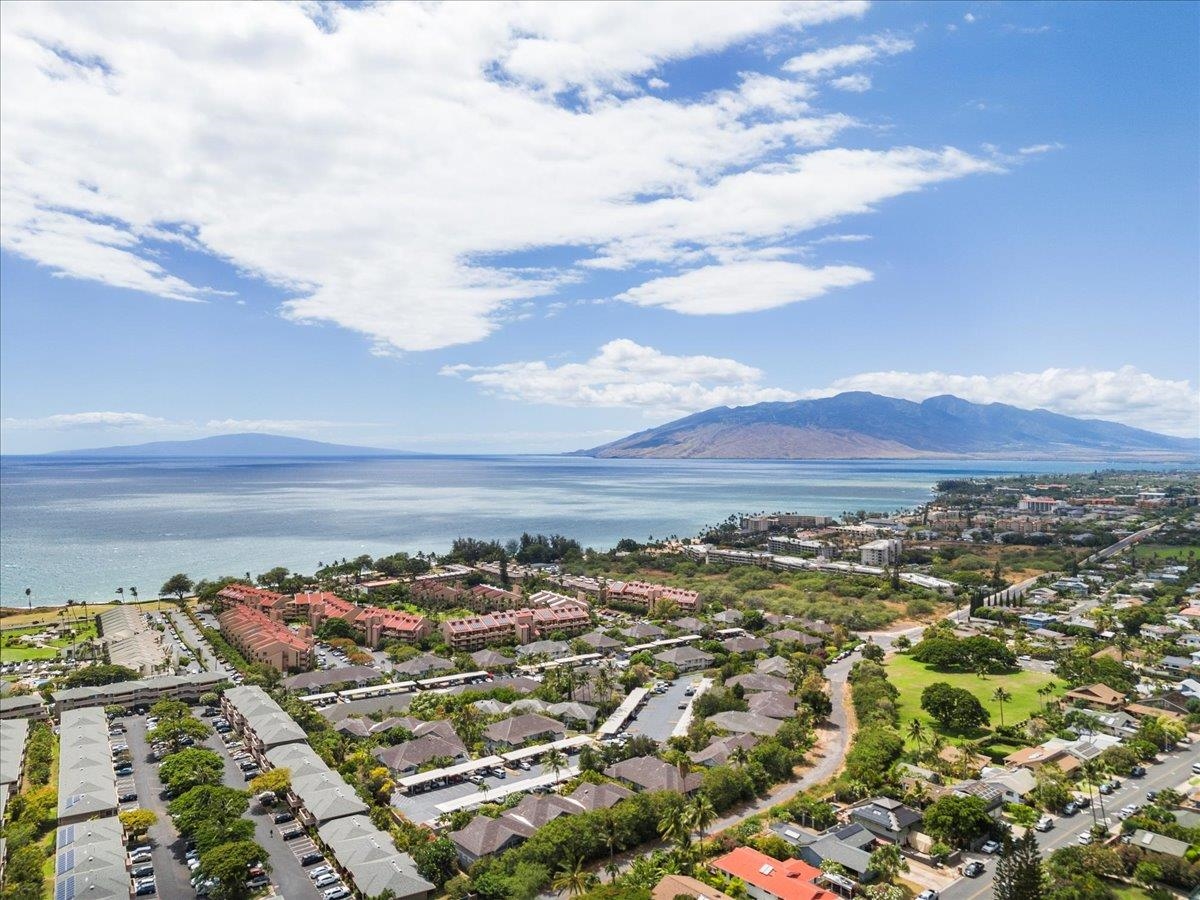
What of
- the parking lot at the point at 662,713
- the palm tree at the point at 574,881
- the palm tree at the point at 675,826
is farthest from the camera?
the parking lot at the point at 662,713

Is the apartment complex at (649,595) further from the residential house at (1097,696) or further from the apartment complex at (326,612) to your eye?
the residential house at (1097,696)


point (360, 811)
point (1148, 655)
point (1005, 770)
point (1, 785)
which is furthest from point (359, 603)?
point (1148, 655)

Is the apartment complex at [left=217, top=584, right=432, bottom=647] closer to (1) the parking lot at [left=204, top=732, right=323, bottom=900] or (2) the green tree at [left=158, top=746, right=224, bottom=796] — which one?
(1) the parking lot at [left=204, top=732, right=323, bottom=900]

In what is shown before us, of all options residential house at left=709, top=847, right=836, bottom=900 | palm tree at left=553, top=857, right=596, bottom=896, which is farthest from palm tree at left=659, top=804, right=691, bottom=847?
palm tree at left=553, top=857, right=596, bottom=896

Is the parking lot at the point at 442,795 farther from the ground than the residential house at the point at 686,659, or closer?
farther from the ground

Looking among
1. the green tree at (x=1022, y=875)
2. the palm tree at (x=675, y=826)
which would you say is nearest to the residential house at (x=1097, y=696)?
the green tree at (x=1022, y=875)

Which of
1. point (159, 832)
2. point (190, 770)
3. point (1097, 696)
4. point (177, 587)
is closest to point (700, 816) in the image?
point (159, 832)

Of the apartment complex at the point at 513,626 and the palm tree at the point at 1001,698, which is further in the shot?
the apartment complex at the point at 513,626
